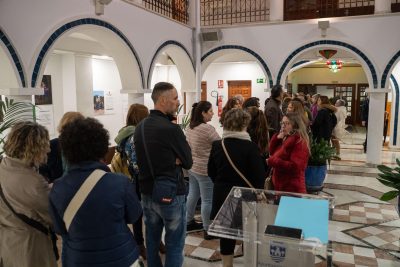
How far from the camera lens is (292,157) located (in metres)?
3.26

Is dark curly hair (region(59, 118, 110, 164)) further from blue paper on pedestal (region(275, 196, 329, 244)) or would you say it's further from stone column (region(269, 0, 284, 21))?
stone column (region(269, 0, 284, 21))

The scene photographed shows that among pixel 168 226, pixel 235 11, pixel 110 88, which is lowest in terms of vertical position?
pixel 168 226

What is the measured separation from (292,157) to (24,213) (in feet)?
7.38

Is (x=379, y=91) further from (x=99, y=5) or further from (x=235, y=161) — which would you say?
(x=235, y=161)

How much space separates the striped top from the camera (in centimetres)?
358

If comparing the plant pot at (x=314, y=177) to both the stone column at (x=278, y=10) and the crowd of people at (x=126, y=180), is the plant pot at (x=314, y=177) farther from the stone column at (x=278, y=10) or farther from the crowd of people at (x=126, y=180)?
→ the stone column at (x=278, y=10)

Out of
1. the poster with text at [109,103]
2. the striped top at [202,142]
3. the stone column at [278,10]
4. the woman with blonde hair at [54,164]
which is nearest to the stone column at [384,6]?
the stone column at [278,10]

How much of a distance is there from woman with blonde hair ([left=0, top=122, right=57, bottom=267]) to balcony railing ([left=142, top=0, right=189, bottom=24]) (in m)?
6.34

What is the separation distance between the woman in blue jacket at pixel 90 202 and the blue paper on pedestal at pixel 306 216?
785 millimetres

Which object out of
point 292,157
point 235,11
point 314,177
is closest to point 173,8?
point 235,11

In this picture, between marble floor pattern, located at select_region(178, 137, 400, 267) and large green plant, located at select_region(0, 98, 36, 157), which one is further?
marble floor pattern, located at select_region(178, 137, 400, 267)

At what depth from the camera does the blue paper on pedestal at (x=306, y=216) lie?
65.6 inches

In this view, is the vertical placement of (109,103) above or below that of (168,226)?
above

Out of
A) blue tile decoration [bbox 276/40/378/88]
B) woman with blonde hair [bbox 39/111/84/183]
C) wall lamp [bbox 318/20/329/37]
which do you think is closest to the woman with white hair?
blue tile decoration [bbox 276/40/378/88]
